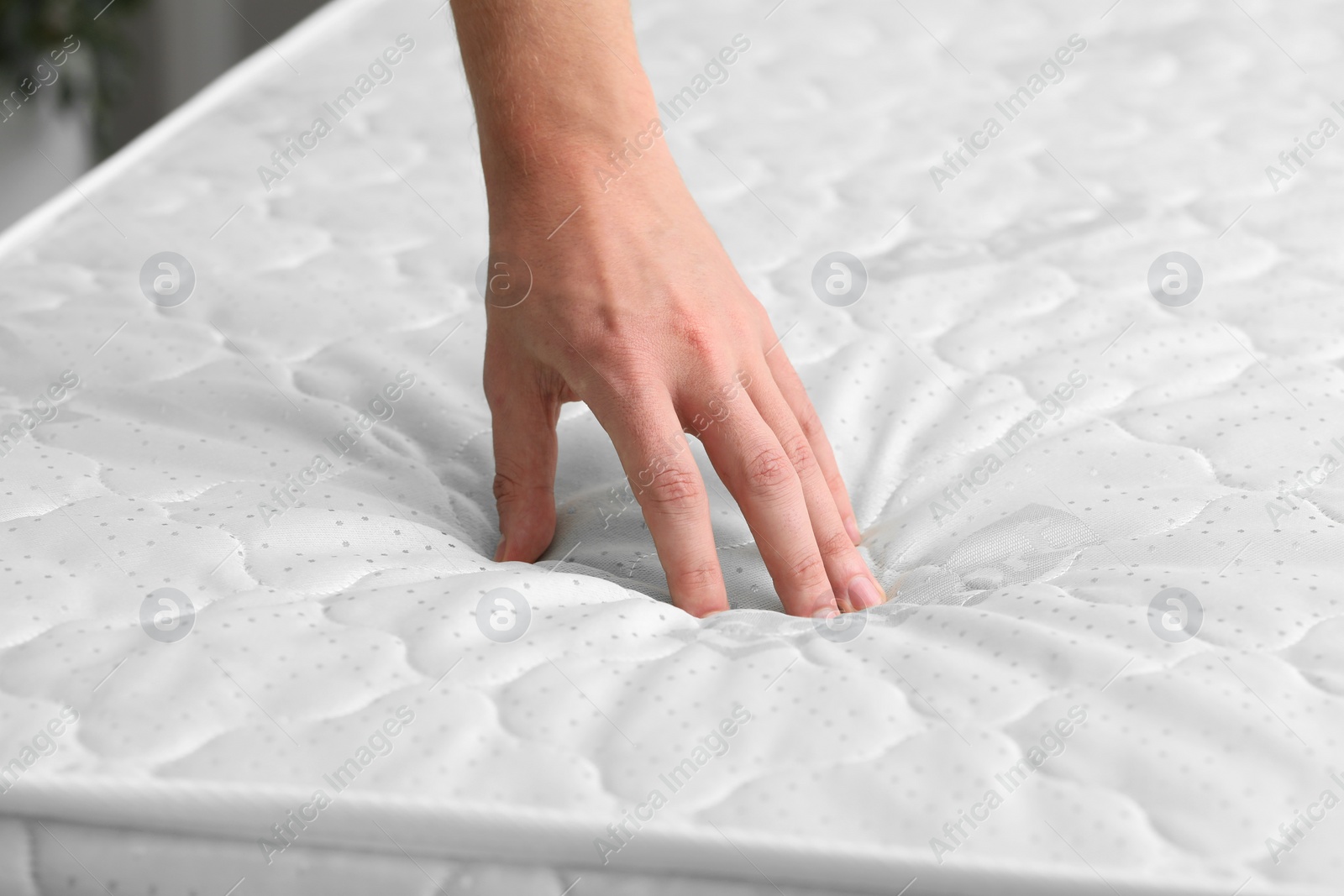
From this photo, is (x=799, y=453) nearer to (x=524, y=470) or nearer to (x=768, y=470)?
(x=768, y=470)

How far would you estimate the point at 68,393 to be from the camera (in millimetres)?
695

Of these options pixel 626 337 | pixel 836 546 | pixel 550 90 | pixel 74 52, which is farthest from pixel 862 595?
pixel 74 52

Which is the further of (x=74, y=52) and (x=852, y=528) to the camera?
(x=74, y=52)

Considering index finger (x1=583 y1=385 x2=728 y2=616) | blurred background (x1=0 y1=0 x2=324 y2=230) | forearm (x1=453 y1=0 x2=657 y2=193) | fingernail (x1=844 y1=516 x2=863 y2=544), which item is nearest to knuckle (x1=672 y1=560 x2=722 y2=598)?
index finger (x1=583 y1=385 x2=728 y2=616)

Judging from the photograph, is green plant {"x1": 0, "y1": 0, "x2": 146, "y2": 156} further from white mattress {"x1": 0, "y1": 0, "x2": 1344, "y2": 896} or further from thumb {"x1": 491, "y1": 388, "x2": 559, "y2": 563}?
thumb {"x1": 491, "y1": 388, "x2": 559, "y2": 563}

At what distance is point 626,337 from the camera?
0.57 m

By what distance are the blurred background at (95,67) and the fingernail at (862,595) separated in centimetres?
188

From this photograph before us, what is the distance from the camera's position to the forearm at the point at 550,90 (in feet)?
1.98

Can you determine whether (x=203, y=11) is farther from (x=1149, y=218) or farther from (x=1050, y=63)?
(x=1149, y=218)

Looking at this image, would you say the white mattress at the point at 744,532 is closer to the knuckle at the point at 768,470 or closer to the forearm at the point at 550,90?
the knuckle at the point at 768,470

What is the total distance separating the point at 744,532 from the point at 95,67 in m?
1.97

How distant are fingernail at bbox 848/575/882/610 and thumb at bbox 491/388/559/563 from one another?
171 millimetres

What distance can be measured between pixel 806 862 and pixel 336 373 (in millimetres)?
481

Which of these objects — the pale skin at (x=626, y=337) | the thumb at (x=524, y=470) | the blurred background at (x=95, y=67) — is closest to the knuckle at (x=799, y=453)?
the pale skin at (x=626, y=337)
